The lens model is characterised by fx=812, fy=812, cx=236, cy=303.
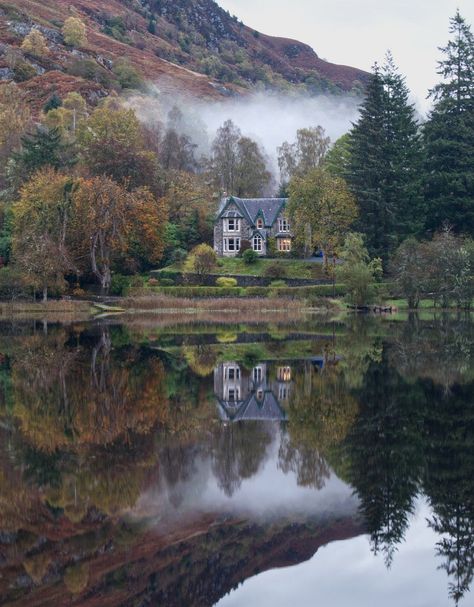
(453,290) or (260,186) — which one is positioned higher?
(260,186)

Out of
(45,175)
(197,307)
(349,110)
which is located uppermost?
(349,110)

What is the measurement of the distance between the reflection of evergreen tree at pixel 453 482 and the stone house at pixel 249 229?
213ft

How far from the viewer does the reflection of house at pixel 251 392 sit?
18344mm

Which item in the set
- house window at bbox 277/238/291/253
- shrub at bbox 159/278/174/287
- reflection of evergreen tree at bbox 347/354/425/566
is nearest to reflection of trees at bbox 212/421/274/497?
reflection of evergreen tree at bbox 347/354/425/566

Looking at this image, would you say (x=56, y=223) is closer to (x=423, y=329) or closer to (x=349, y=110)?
(x=423, y=329)

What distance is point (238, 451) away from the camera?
14562 mm

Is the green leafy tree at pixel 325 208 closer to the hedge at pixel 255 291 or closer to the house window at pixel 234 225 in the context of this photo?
the hedge at pixel 255 291

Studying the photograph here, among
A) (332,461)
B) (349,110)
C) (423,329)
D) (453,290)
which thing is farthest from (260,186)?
(349,110)

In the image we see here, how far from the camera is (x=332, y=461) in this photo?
13.5m

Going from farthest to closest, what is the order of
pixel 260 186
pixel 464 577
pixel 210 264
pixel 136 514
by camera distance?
pixel 260 186 → pixel 210 264 → pixel 136 514 → pixel 464 577

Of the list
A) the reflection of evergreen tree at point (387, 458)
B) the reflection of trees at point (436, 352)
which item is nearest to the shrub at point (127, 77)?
the reflection of trees at point (436, 352)

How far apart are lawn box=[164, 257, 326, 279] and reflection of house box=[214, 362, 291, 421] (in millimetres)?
46461

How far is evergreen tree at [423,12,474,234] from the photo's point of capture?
74.1m

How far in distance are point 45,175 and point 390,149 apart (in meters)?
31.6
